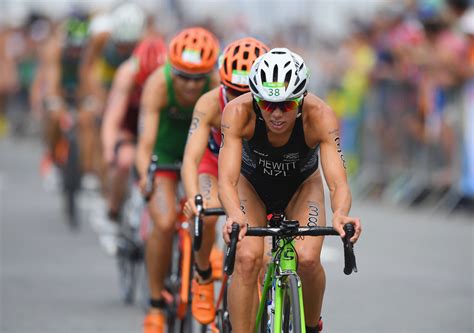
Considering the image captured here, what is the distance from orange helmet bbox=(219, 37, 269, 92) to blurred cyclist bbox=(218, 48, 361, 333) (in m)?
0.62

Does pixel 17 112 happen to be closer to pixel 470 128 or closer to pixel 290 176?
pixel 470 128

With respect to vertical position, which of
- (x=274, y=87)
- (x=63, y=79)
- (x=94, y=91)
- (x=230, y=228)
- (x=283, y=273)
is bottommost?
(x=283, y=273)

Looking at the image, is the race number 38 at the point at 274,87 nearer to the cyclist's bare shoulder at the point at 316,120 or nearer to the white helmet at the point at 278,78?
the white helmet at the point at 278,78

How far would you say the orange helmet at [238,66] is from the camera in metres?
8.24

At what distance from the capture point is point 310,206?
7555mm

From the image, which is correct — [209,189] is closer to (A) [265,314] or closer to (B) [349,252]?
(A) [265,314]

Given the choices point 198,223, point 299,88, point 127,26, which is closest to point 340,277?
point 127,26

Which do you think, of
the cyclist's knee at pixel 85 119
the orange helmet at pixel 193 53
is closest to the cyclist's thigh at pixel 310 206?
the orange helmet at pixel 193 53

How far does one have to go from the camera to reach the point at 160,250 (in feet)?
32.2

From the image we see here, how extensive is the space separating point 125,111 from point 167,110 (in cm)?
217

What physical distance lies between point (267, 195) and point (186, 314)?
5.12ft

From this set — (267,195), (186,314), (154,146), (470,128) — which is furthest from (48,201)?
(267,195)

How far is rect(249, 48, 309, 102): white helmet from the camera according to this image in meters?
7.00

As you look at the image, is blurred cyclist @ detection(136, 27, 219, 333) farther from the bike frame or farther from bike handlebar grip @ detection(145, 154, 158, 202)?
the bike frame
